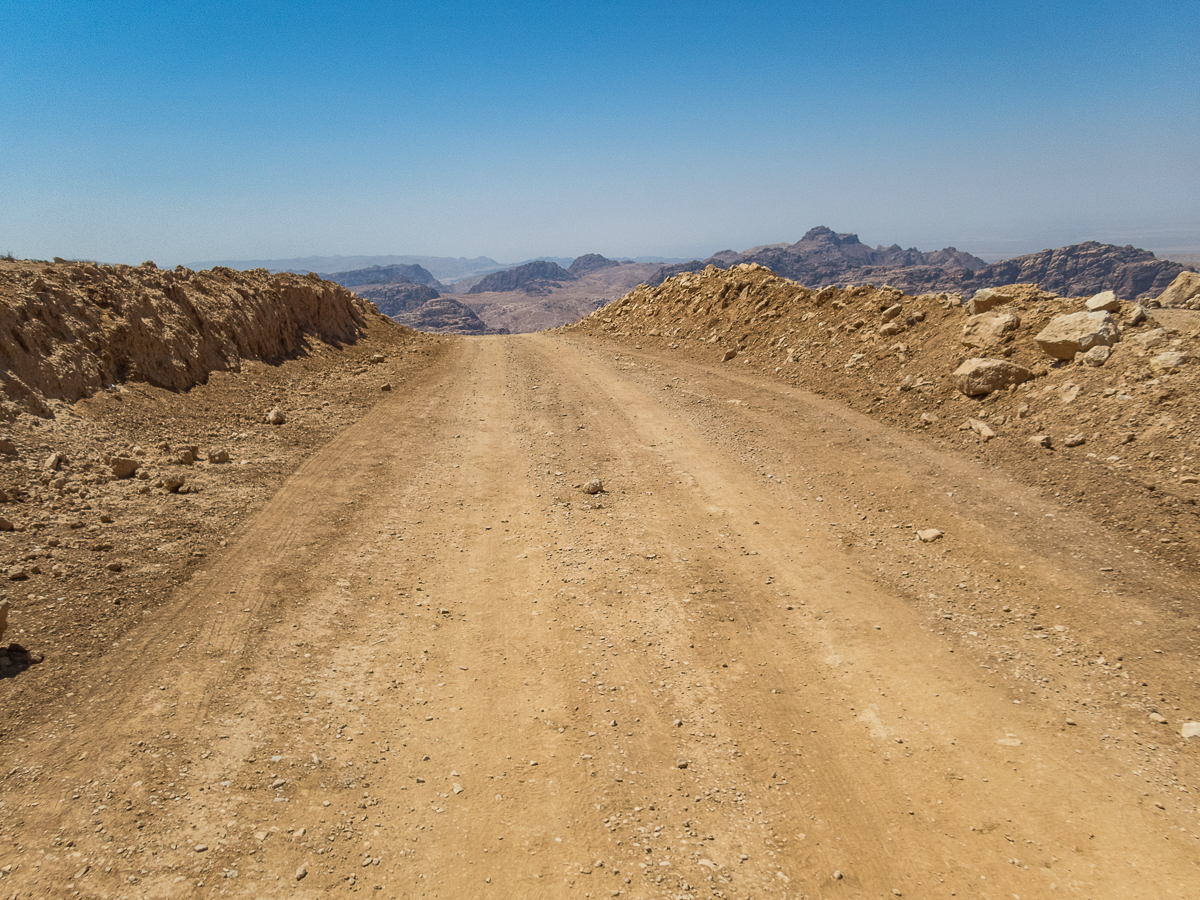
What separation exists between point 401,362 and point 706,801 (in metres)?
25.4

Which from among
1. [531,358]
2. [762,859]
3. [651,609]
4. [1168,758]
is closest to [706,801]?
[762,859]

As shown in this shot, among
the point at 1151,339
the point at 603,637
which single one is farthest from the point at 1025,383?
the point at 603,637

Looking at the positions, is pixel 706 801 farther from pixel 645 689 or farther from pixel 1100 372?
pixel 1100 372

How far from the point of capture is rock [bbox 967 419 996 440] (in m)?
14.9

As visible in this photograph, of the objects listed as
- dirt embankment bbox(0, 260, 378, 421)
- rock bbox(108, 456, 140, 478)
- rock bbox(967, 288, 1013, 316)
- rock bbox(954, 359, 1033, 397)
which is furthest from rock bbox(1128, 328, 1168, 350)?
dirt embankment bbox(0, 260, 378, 421)

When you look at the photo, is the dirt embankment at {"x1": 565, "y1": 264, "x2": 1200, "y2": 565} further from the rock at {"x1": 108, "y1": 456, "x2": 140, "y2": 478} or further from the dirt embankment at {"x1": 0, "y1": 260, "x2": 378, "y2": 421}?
the rock at {"x1": 108, "y1": 456, "x2": 140, "y2": 478}

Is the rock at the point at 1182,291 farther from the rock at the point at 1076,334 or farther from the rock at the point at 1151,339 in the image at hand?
the rock at the point at 1151,339

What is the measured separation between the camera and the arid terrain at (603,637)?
229 inches

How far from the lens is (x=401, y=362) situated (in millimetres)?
27875

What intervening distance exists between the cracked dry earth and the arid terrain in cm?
4

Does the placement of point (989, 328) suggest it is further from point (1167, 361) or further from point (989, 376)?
point (1167, 361)

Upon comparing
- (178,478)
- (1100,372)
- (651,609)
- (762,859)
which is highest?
(1100,372)

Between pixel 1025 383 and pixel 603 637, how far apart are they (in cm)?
1444

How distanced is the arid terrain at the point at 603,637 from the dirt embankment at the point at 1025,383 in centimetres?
11
